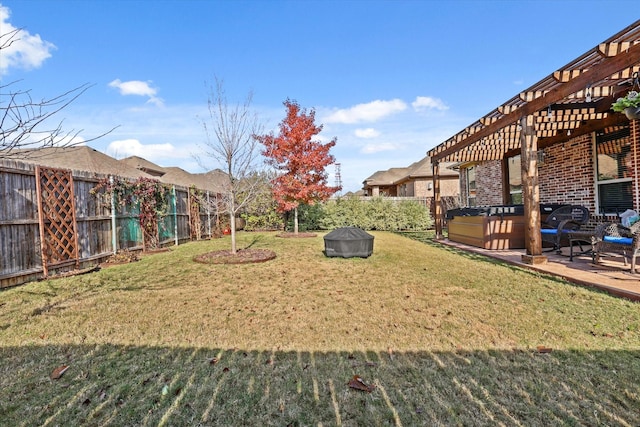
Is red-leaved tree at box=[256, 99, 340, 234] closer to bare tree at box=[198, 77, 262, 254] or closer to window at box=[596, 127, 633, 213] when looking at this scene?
bare tree at box=[198, 77, 262, 254]

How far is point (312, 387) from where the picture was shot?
2.09 metres

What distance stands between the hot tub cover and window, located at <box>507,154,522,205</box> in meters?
6.59

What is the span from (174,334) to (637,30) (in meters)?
7.07

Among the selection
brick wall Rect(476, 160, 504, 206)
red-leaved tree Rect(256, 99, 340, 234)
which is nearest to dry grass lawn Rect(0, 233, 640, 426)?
red-leaved tree Rect(256, 99, 340, 234)

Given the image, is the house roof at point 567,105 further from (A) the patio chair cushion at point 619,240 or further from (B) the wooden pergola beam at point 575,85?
(A) the patio chair cushion at point 619,240

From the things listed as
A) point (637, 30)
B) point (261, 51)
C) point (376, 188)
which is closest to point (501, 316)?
point (637, 30)

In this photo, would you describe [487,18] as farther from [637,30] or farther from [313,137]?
[313,137]

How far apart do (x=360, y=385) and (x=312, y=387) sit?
0.33 meters

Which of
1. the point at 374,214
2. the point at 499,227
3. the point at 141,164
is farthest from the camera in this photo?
the point at 141,164

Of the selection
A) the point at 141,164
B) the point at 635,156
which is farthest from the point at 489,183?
the point at 141,164

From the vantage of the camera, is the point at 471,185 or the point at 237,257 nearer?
the point at 237,257

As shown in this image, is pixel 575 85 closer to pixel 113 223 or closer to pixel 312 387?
pixel 312 387

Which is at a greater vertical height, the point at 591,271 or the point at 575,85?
the point at 575,85

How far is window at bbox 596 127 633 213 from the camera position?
6.38 metres
